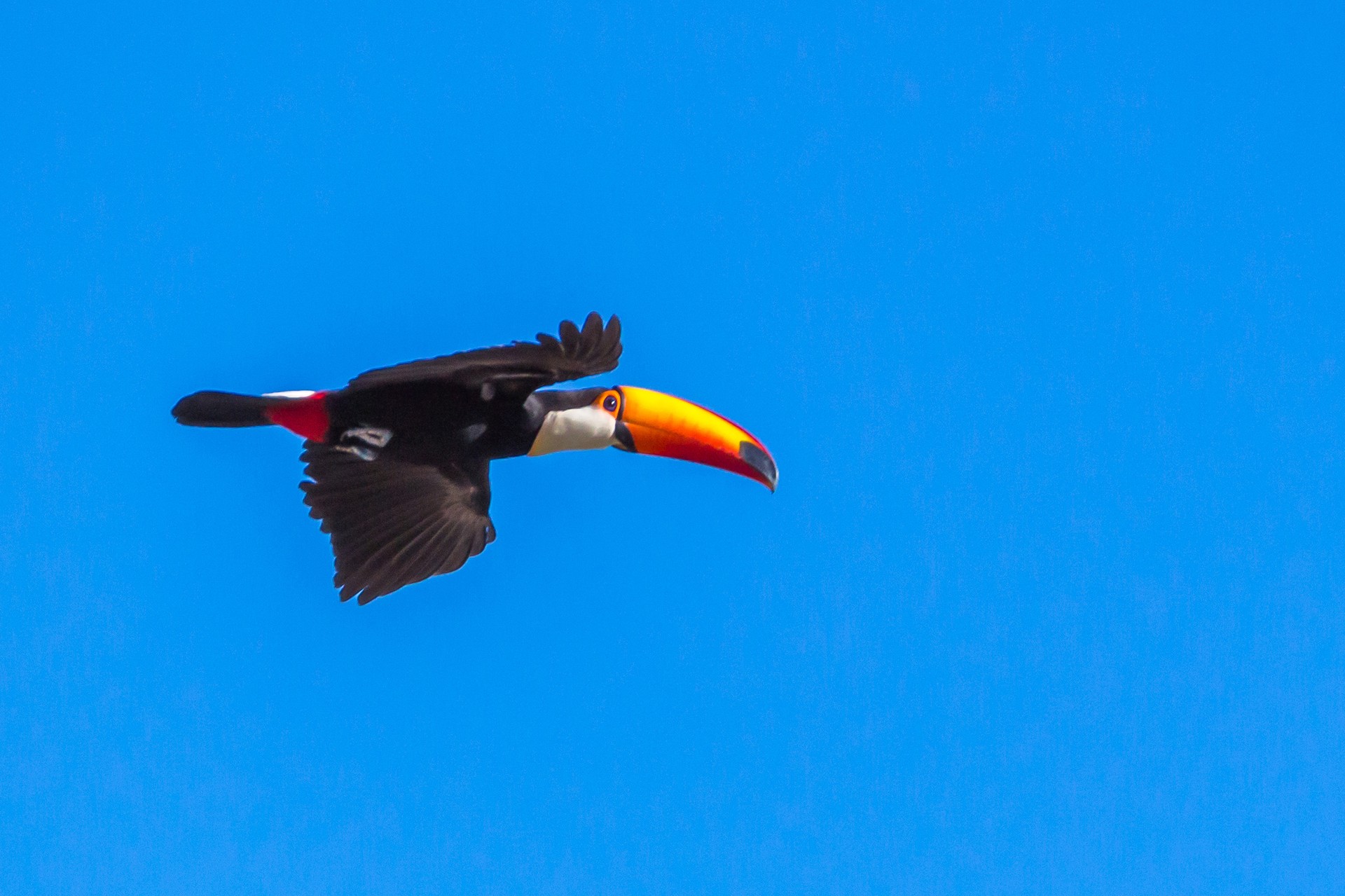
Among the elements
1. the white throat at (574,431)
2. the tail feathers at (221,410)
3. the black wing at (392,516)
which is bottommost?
the black wing at (392,516)

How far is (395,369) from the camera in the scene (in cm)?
1099

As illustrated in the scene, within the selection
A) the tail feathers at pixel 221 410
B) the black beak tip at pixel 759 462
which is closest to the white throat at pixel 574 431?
the black beak tip at pixel 759 462

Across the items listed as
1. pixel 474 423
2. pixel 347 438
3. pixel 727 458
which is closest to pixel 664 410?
pixel 727 458

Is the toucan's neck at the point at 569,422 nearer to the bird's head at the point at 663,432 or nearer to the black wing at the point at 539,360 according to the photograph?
the bird's head at the point at 663,432

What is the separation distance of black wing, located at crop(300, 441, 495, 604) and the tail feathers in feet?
2.04

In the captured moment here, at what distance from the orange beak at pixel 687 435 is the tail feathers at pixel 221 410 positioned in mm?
3109

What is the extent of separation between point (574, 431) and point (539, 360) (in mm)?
2971

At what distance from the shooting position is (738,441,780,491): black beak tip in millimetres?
13953

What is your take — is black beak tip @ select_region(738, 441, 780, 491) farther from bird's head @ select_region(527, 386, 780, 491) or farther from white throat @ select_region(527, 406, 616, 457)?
white throat @ select_region(527, 406, 616, 457)

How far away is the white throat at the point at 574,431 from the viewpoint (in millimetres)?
13602

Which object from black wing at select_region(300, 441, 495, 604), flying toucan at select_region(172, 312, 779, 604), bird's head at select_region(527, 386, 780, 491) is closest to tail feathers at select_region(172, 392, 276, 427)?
flying toucan at select_region(172, 312, 779, 604)

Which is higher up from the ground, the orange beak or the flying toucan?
the orange beak

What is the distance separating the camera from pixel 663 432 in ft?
46.4

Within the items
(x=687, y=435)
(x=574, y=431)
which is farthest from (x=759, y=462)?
(x=574, y=431)
